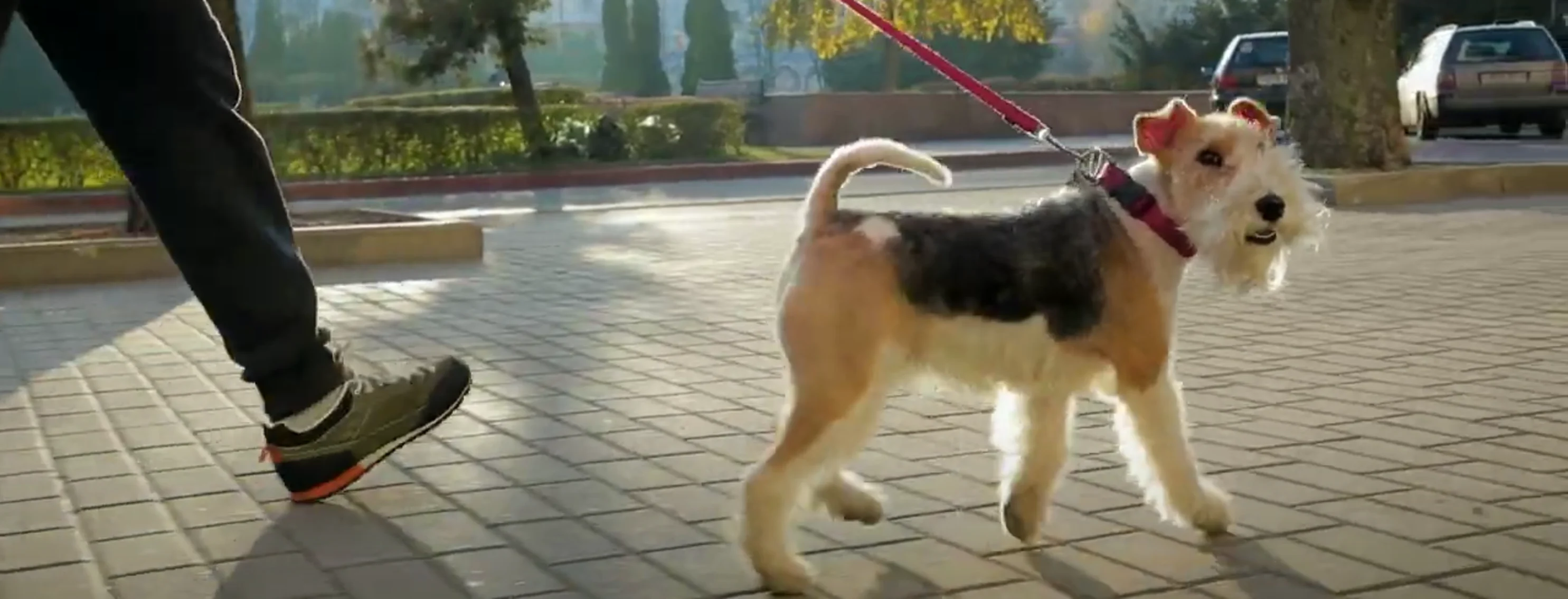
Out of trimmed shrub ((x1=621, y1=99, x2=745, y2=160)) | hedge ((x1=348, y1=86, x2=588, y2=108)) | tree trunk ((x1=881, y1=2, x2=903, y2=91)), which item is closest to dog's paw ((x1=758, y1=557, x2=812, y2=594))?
trimmed shrub ((x1=621, y1=99, x2=745, y2=160))

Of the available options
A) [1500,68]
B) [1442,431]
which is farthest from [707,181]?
[1442,431]

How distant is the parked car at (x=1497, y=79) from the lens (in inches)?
944

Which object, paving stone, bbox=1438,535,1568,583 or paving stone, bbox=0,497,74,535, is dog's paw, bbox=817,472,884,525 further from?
paving stone, bbox=0,497,74,535

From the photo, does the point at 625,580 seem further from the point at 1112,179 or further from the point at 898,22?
the point at 898,22

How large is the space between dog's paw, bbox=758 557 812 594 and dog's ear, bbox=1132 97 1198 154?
1181mm

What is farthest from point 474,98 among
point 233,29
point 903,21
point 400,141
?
point 233,29

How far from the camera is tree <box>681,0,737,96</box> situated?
43.4 meters

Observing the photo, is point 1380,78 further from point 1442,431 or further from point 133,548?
point 133,548

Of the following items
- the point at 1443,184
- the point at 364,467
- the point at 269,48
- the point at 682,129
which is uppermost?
the point at 269,48

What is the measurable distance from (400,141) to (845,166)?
19.7 metres

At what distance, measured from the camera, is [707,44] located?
4378cm

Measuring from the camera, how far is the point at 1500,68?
23906mm

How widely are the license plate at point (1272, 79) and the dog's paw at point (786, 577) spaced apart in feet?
82.4

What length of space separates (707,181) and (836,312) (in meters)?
17.8
